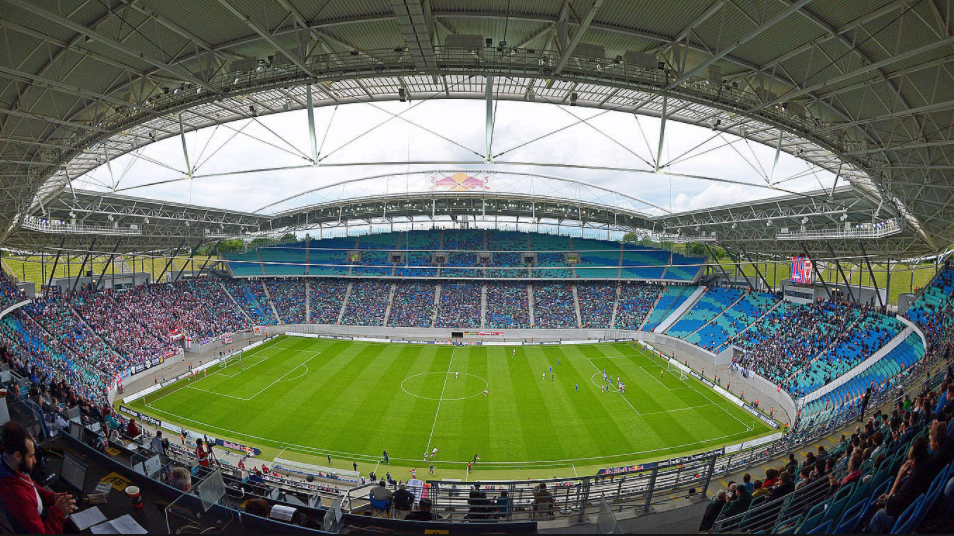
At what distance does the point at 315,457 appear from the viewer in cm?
1945

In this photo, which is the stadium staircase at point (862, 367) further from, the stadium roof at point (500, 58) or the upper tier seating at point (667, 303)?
the upper tier seating at point (667, 303)

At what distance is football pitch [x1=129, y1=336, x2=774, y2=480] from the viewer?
1983cm

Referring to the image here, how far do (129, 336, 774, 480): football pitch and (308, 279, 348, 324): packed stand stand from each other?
29.8 feet

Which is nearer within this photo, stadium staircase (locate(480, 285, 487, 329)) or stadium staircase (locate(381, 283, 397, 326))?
stadium staircase (locate(480, 285, 487, 329))

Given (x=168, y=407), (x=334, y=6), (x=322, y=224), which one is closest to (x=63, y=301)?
(x=168, y=407)

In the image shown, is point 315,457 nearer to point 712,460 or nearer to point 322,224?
point 712,460

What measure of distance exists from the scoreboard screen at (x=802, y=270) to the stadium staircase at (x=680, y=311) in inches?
458

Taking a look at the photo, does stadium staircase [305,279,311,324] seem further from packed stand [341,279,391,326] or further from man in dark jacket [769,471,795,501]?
man in dark jacket [769,471,795,501]

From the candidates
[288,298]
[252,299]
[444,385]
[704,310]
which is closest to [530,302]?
[704,310]

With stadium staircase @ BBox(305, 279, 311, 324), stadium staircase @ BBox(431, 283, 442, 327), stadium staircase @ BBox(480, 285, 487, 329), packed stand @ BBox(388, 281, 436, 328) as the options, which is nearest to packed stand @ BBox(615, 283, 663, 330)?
stadium staircase @ BBox(480, 285, 487, 329)

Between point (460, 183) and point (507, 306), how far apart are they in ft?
47.6

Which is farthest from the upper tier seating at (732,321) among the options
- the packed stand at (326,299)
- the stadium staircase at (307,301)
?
the stadium staircase at (307,301)

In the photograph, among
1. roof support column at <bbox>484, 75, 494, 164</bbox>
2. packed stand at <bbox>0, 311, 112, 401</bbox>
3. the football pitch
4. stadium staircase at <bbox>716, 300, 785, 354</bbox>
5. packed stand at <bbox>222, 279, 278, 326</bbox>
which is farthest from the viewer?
packed stand at <bbox>222, 279, 278, 326</bbox>

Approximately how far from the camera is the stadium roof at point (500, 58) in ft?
30.2
